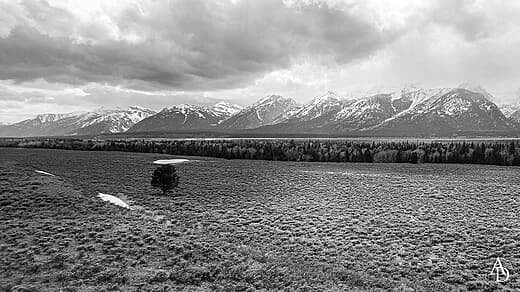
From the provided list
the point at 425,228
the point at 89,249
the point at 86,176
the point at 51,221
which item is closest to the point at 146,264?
the point at 89,249

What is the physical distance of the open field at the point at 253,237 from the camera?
65.0 ft

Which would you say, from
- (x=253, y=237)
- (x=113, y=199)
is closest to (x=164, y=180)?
(x=113, y=199)

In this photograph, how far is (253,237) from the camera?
90.1ft

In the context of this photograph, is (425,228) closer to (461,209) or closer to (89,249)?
(461,209)

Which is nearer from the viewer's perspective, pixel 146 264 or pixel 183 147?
pixel 146 264

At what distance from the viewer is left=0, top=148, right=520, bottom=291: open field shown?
19.8 metres

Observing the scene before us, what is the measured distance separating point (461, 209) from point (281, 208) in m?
18.7

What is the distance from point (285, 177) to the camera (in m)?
58.0
